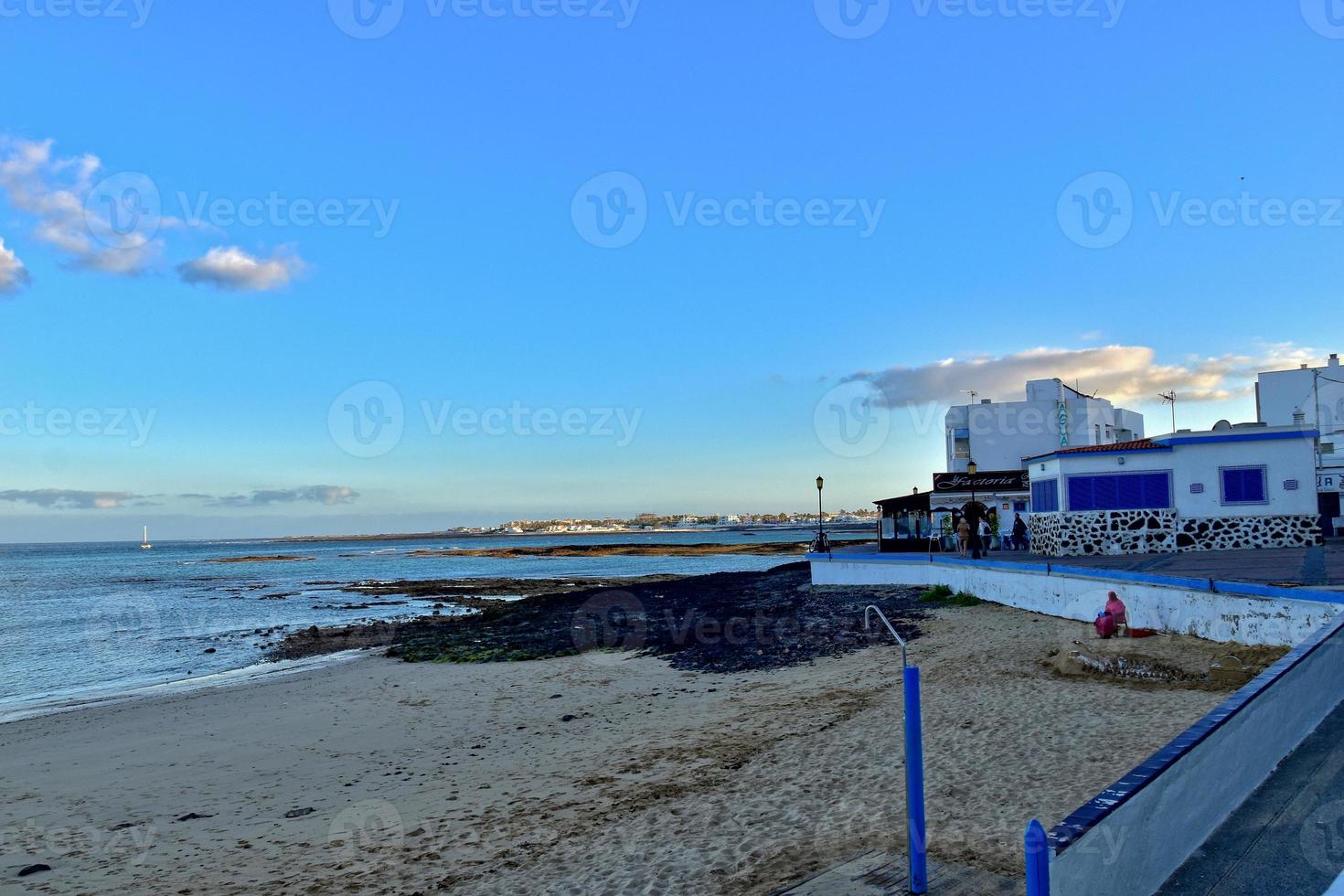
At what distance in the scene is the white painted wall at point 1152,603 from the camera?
41.9ft

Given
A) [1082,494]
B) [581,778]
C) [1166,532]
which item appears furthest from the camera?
[1082,494]

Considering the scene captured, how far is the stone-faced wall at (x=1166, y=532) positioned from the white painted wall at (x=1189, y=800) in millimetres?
19256

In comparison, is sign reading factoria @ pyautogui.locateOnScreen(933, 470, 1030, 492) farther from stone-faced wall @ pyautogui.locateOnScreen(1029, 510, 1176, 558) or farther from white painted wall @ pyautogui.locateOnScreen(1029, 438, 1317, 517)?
white painted wall @ pyautogui.locateOnScreen(1029, 438, 1317, 517)

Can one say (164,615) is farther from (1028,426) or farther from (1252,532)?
(1028,426)

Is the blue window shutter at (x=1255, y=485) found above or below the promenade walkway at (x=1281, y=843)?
above

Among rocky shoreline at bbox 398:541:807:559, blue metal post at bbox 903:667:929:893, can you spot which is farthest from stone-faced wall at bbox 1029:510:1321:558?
rocky shoreline at bbox 398:541:807:559

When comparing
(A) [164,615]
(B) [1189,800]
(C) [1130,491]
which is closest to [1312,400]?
(C) [1130,491]

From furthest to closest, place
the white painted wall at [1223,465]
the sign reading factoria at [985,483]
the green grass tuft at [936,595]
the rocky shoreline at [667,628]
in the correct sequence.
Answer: the sign reading factoria at [985,483], the green grass tuft at [936,595], the white painted wall at [1223,465], the rocky shoreline at [667,628]

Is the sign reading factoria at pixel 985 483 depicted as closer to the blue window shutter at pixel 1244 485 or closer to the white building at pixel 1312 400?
the blue window shutter at pixel 1244 485

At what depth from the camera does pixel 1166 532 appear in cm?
2538

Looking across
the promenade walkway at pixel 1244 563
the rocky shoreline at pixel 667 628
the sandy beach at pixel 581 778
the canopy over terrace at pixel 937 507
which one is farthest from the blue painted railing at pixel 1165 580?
the canopy over terrace at pixel 937 507

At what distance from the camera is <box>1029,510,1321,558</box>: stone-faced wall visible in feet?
80.4

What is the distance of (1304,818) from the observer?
5832 millimetres

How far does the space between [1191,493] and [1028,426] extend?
29.7 metres
